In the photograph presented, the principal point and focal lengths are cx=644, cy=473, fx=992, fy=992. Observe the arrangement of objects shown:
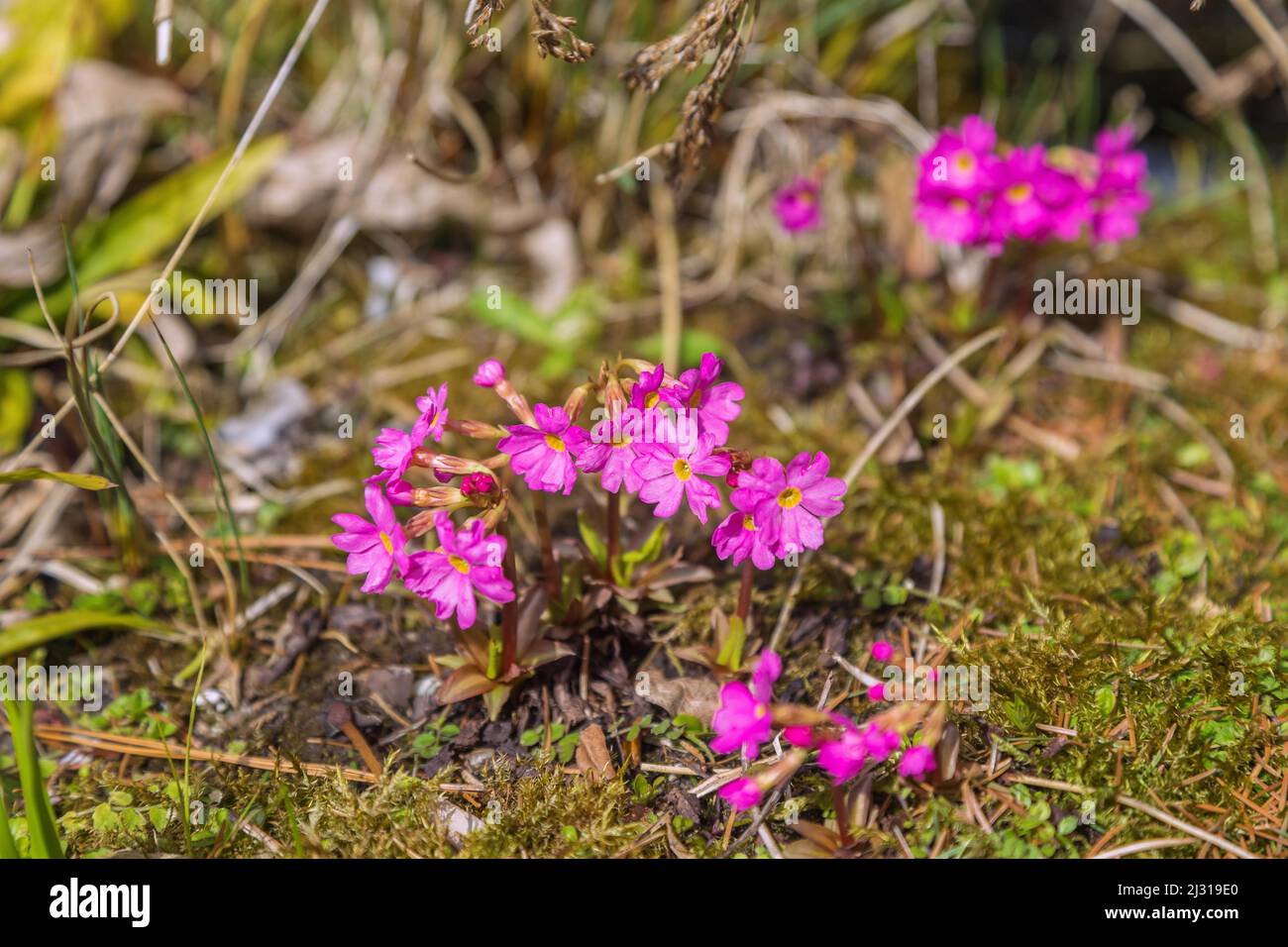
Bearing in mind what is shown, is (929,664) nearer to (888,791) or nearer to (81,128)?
(888,791)

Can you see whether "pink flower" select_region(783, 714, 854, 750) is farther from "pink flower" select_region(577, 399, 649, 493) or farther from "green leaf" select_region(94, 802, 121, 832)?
"green leaf" select_region(94, 802, 121, 832)

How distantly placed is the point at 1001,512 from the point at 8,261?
3481mm

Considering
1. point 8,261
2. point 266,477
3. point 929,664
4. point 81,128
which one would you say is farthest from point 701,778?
point 81,128

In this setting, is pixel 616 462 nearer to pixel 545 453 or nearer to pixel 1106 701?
pixel 545 453

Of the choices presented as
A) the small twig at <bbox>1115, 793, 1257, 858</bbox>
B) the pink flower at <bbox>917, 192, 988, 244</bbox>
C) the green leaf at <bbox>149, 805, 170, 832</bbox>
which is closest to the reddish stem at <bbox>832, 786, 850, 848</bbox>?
the small twig at <bbox>1115, 793, 1257, 858</bbox>

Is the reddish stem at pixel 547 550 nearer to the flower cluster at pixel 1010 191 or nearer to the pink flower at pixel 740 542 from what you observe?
the pink flower at pixel 740 542

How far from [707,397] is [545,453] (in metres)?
0.39

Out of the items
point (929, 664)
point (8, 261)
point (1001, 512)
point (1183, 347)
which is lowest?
point (929, 664)

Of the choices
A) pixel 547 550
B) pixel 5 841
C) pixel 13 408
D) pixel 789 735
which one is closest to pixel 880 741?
pixel 789 735

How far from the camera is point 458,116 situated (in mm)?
3891

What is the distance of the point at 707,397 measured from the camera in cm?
225

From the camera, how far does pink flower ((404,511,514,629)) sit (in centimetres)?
203

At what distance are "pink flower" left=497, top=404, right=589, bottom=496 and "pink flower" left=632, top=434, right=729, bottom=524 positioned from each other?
0.14m
